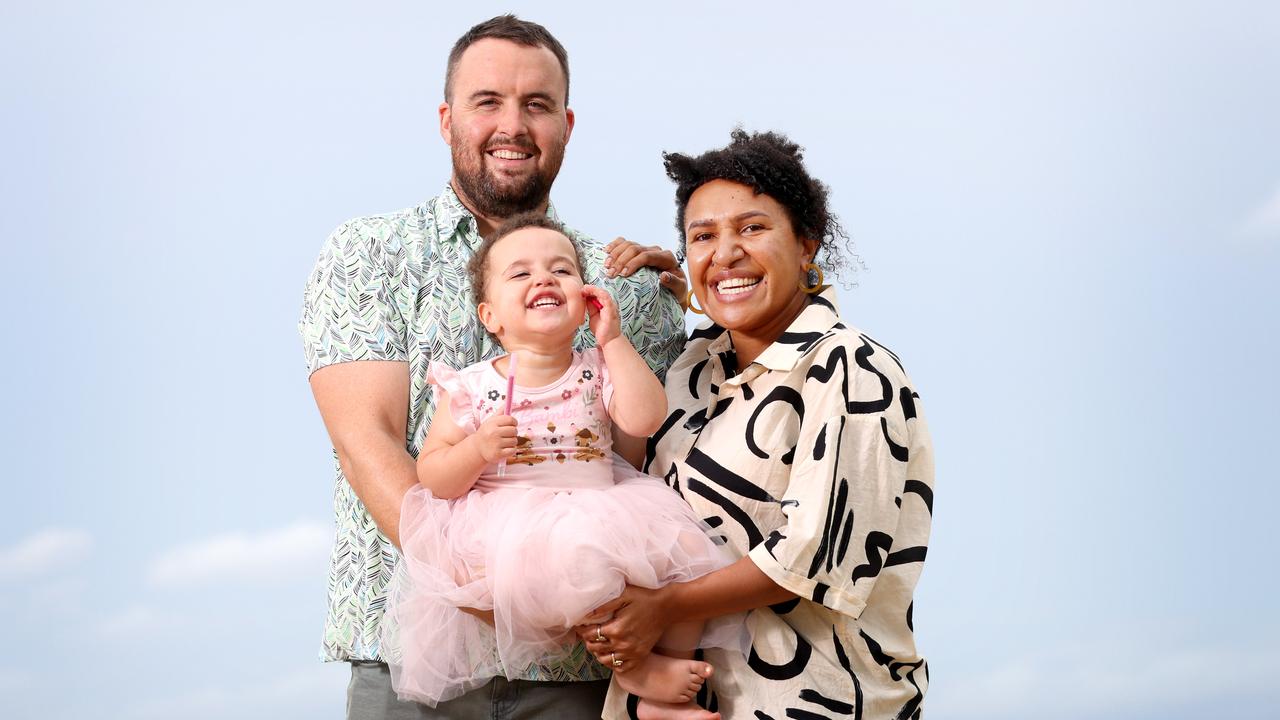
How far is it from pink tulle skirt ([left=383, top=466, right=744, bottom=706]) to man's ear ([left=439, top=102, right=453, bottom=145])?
1287 millimetres

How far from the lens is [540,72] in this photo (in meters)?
3.74

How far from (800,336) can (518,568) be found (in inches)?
34.1

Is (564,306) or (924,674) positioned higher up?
(564,306)

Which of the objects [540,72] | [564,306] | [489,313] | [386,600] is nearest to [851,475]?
[564,306]

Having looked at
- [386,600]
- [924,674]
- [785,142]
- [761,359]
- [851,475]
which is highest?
[785,142]

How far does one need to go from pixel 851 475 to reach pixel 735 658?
52cm

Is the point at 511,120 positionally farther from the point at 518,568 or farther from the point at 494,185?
the point at 518,568

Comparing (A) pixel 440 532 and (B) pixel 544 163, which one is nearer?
(A) pixel 440 532

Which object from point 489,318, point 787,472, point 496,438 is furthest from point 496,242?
point 787,472

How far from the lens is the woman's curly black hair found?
3.12m

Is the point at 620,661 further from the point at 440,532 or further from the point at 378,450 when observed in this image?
the point at 378,450

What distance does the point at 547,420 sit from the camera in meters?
3.07

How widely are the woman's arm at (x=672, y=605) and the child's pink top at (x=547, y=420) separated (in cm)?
36

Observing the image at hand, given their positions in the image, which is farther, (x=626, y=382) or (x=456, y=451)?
(x=626, y=382)
